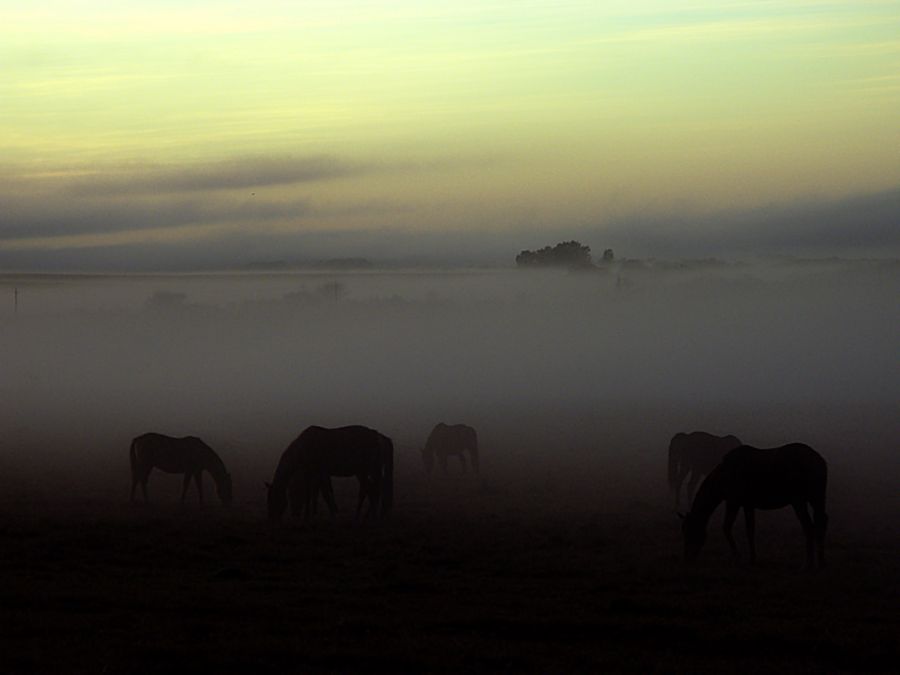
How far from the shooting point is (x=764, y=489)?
25266 mm

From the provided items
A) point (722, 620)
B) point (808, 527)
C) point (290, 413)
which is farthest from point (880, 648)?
point (290, 413)

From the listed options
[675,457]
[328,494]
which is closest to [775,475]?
[328,494]

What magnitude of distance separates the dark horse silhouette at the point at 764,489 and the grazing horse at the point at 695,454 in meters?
11.3

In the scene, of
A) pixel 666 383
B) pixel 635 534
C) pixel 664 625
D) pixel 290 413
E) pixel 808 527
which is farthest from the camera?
pixel 666 383

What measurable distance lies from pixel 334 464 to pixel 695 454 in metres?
9.71

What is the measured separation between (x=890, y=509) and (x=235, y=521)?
15353mm

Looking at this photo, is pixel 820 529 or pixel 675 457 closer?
pixel 820 529

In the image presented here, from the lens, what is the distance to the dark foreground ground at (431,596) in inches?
669

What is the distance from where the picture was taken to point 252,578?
2305 centimetres

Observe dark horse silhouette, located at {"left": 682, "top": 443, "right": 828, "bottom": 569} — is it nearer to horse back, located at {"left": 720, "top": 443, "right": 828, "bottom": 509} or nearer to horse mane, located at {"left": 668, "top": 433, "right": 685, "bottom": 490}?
horse back, located at {"left": 720, "top": 443, "right": 828, "bottom": 509}

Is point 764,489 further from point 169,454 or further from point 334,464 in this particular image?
point 169,454

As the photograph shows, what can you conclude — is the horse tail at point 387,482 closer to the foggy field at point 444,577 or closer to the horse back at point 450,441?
the foggy field at point 444,577

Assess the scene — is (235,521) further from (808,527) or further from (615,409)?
(615,409)

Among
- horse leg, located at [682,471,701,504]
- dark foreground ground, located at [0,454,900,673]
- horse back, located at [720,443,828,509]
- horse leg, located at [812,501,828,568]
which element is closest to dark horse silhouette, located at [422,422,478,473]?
horse leg, located at [682,471,701,504]
